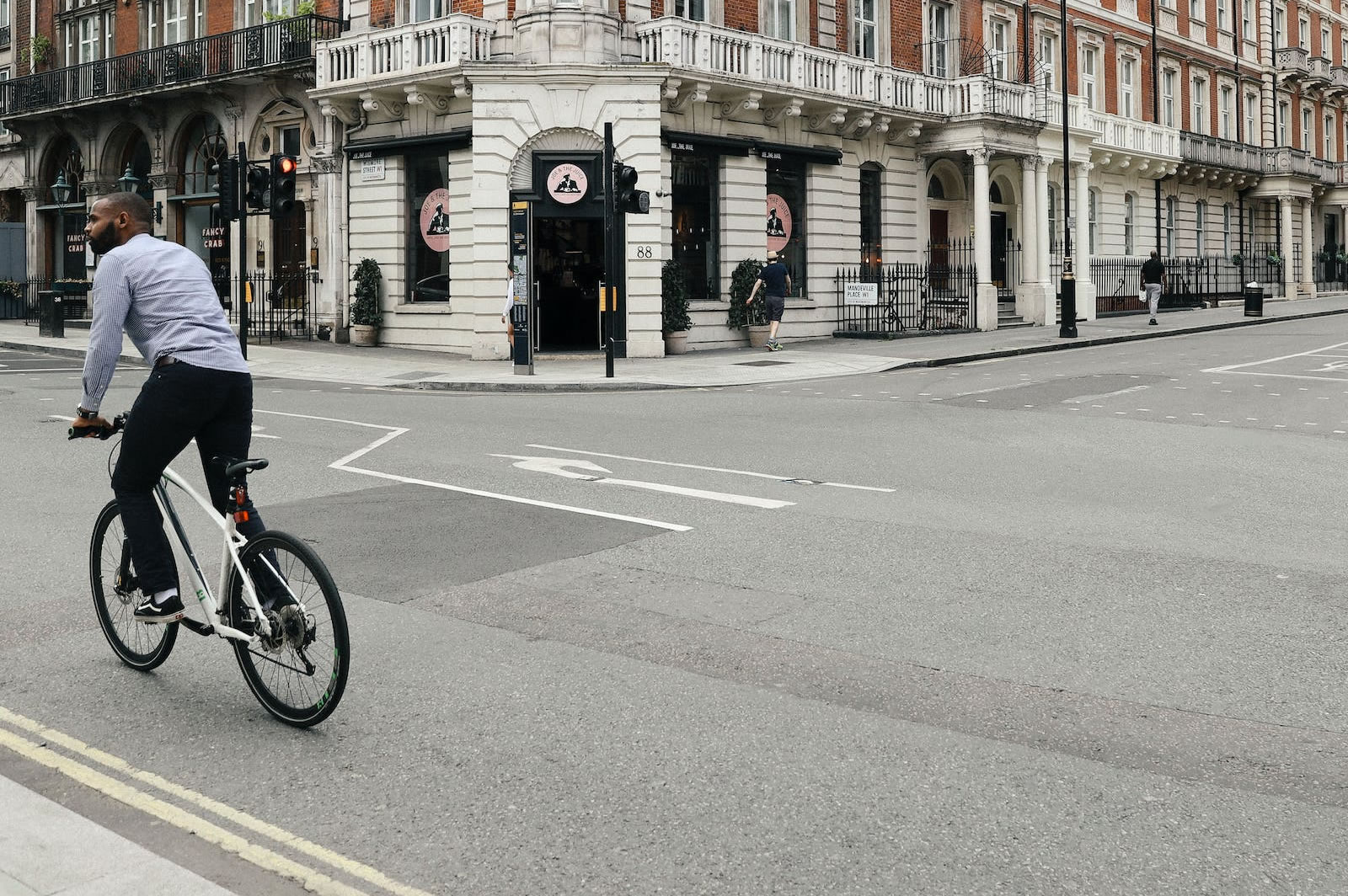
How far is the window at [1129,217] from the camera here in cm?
4244

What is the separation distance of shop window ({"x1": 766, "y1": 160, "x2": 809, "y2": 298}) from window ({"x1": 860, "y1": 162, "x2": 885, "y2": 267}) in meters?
2.22

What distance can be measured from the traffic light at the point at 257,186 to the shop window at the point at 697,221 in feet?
26.8

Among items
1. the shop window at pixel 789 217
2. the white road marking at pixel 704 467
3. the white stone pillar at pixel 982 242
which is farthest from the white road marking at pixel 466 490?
the white stone pillar at pixel 982 242

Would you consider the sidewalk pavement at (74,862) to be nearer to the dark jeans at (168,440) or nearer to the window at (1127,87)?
the dark jeans at (168,440)

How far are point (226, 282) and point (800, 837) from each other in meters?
30.2

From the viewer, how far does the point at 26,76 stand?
36.8 metres

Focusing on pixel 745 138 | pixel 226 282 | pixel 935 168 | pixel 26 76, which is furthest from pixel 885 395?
pixel 26 76

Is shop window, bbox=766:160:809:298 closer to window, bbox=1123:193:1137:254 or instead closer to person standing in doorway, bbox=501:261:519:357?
person standing in doorway, bbox=501:261:519:357

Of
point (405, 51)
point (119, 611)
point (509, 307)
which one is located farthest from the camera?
point (405, 51)

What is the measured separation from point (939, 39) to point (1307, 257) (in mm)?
25224

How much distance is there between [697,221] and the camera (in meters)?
27.0

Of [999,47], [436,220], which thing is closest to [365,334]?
[436,220]

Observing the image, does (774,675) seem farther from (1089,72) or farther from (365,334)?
(1089,72)

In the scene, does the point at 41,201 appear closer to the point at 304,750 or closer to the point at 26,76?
the point at 26,76
